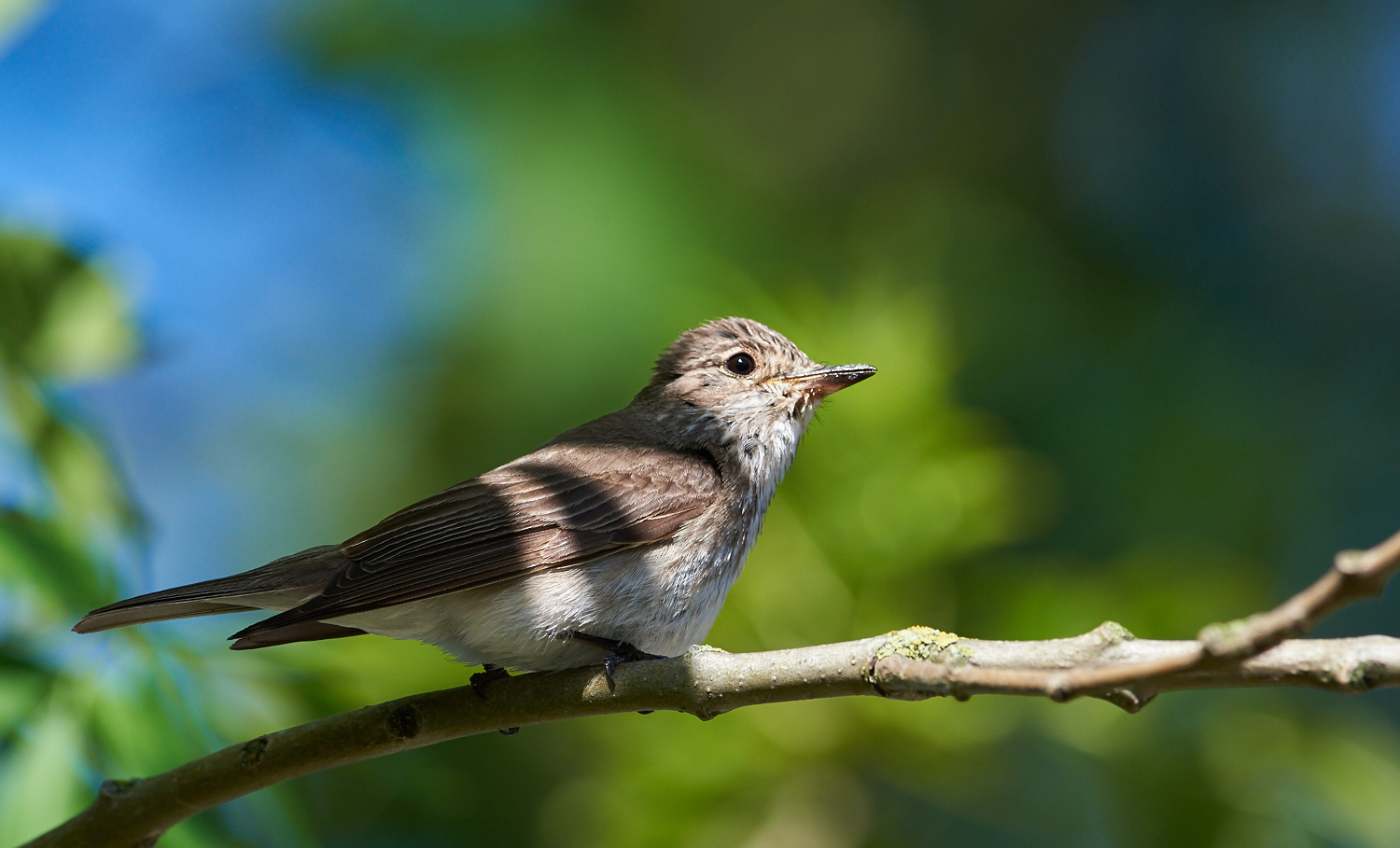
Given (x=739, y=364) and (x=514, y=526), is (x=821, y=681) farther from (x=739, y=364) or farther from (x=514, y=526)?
(x=739, y=364)

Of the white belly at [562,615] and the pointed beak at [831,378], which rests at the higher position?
the pointed beak at [831,378]

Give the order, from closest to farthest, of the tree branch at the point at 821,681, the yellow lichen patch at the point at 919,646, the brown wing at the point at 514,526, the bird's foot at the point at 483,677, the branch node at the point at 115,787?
the tree branch at the point at 821,681, the yellow lichen patch at the point at 919,646, the branch node at the point at 115,787, the bird's foot at the point at 483,677, the brown wing at the point at 514,526

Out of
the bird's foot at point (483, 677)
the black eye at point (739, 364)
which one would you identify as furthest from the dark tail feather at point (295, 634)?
the black eye at point (739, 364)

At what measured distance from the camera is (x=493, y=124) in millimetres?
6773

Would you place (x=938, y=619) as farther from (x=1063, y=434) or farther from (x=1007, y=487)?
(x=1063, y=434)

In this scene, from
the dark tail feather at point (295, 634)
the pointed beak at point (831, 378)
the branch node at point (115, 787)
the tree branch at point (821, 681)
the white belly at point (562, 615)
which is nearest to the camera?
the tree branch at point (821, 681)

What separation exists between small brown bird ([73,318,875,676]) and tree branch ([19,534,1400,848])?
429 mm

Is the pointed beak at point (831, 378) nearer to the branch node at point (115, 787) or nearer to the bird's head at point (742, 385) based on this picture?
the bird's head at point (742, 385)

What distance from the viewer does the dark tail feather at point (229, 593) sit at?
277 centimetres

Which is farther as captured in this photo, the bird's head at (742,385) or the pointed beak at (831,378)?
the bird's head at (742,385)

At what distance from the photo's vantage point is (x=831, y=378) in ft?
13.8

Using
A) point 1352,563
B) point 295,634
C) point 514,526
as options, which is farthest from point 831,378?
point 1352,563

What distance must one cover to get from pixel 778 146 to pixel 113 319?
20.4 ft

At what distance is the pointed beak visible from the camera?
4109 millimetres
